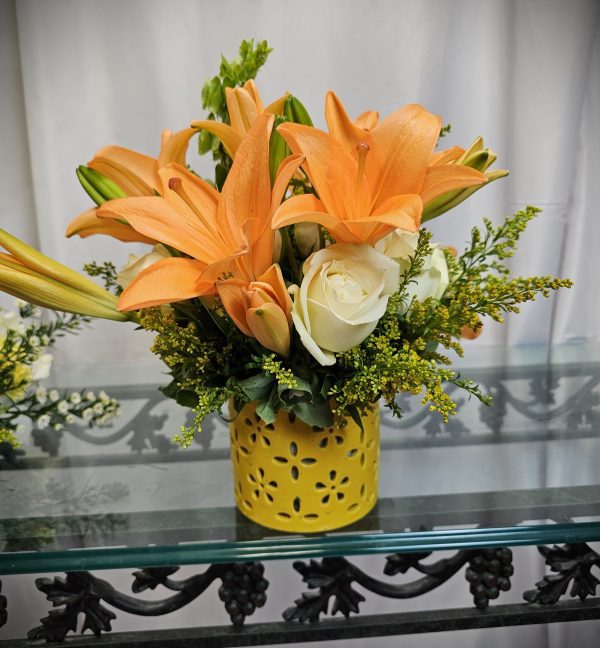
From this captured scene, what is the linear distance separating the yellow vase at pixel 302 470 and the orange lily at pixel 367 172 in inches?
6.5

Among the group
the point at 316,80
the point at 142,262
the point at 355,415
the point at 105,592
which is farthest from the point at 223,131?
the point at 316,80

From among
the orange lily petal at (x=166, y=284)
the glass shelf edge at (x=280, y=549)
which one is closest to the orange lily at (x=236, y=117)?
the orange lily petal at (x=166, y=284)

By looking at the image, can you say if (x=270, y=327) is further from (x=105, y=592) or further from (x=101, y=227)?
(x=105, y=592)

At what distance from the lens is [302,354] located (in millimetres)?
538

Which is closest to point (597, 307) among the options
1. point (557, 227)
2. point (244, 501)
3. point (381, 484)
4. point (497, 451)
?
point (557, 227)

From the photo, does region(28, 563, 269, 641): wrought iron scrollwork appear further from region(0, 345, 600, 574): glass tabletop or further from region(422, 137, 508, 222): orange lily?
region(422, 137, 508, 222): orange lily

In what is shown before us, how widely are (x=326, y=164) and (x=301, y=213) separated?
0.05 meters

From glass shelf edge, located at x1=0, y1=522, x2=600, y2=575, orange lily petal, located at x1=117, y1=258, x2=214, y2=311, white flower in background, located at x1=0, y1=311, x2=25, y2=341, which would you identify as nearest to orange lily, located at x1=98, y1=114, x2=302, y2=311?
orange lily petal, located at x1=117, y1=258, x2=214, y2=311

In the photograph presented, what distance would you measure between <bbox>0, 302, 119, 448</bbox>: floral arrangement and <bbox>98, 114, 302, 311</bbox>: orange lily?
28 cm

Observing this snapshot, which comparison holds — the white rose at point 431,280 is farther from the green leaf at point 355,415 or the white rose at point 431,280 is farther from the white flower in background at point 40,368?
the white flower in background at point 40,368

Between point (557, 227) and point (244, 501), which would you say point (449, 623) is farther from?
point (557, 227)

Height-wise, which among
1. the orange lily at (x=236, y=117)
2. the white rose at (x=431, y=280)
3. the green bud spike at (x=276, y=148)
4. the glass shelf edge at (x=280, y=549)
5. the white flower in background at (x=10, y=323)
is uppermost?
the orange lily at (x=236, y=117)

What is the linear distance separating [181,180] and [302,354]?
0.50 feet

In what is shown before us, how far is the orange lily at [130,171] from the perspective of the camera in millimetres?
568
